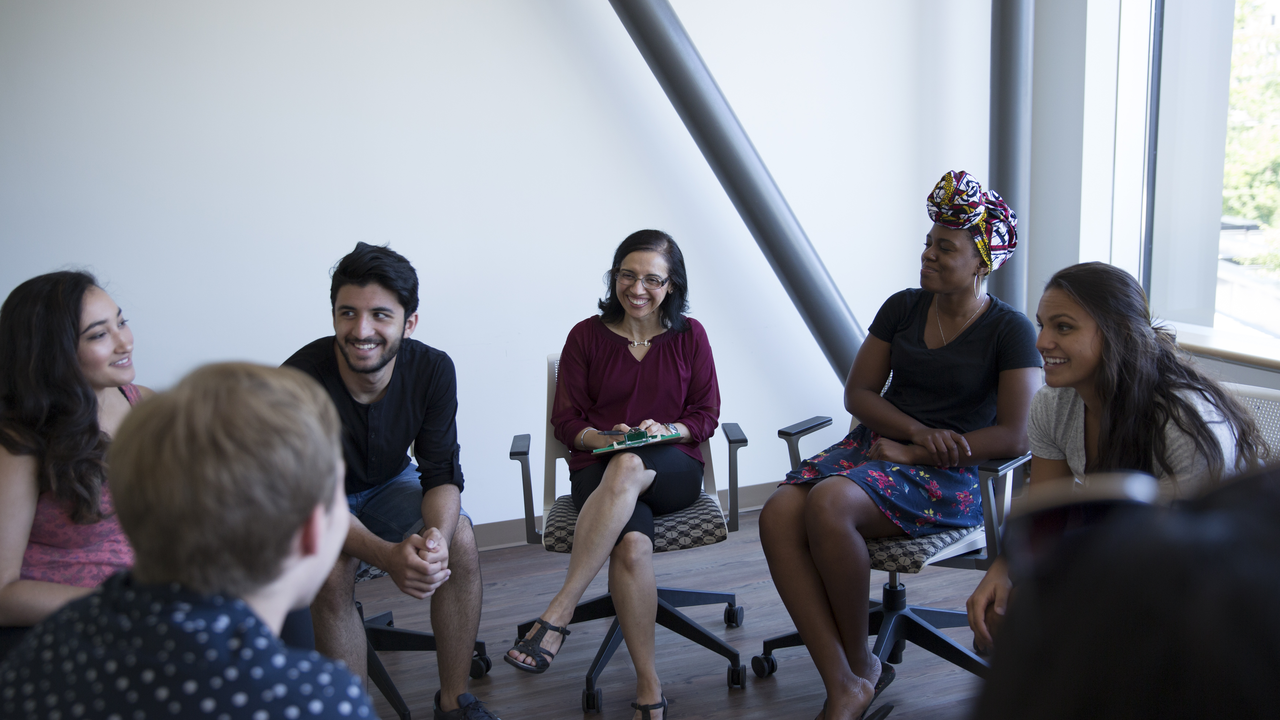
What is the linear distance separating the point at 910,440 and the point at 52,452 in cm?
208

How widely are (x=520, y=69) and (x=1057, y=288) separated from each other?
89.8 inches

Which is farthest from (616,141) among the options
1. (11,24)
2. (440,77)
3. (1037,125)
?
(11,24)

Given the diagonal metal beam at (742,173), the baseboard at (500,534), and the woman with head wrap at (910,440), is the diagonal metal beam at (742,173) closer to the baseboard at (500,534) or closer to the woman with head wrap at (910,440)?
the woman with head wrap at (910,440)

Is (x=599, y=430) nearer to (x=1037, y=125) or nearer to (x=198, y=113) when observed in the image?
(x=198, y=113)

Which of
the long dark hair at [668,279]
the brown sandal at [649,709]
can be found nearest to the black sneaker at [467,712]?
the brown sandal at [649,709]

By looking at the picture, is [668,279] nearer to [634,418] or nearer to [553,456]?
[634,418]

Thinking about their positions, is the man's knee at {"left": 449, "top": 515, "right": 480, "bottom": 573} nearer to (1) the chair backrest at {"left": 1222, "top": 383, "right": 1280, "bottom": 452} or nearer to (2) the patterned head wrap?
(2) the patterned head wrap

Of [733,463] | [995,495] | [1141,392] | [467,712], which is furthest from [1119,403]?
[467,712]

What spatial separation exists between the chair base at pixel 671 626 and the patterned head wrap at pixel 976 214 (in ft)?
4.46

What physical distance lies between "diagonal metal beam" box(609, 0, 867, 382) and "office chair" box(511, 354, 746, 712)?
44.7 inches

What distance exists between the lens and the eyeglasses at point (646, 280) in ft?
8.82

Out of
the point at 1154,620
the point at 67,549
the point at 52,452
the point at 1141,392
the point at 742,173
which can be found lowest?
the point at 67,549

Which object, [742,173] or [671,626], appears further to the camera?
[742,173]

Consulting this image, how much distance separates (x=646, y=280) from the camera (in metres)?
2.69
